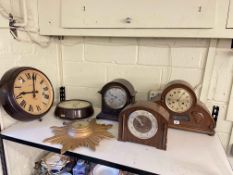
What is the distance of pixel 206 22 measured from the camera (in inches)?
31.3

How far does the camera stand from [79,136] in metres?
0.85

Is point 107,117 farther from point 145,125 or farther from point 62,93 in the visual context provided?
point 62,93

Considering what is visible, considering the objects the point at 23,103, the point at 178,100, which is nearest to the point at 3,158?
the point at 23,103

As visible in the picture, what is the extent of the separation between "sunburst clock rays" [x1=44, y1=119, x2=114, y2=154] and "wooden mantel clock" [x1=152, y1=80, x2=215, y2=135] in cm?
34

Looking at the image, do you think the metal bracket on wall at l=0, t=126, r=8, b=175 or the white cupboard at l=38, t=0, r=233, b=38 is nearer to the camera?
the white cupboard at l=38, t=0, r=233, b=38

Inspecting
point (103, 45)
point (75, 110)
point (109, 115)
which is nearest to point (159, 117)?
point (109, 115)

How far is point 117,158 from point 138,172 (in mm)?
97

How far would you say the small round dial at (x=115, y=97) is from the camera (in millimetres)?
1017

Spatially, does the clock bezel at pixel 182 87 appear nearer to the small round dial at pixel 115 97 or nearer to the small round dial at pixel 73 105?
the small round dial at pixel 115 97

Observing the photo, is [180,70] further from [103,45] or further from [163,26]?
[103,45]

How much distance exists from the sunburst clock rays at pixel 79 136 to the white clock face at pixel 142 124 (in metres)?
0.13

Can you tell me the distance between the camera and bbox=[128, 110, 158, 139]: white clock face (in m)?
0.78

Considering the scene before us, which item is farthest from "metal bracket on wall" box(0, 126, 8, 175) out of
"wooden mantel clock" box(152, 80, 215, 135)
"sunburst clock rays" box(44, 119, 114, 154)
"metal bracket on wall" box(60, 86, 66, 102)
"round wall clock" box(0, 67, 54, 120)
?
"wooden mantel clock" box(152, 80, 215, 135)

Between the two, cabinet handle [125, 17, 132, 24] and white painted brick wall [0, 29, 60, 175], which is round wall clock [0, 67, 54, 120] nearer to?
white painted brick wall [0, 29, 60, 175]
